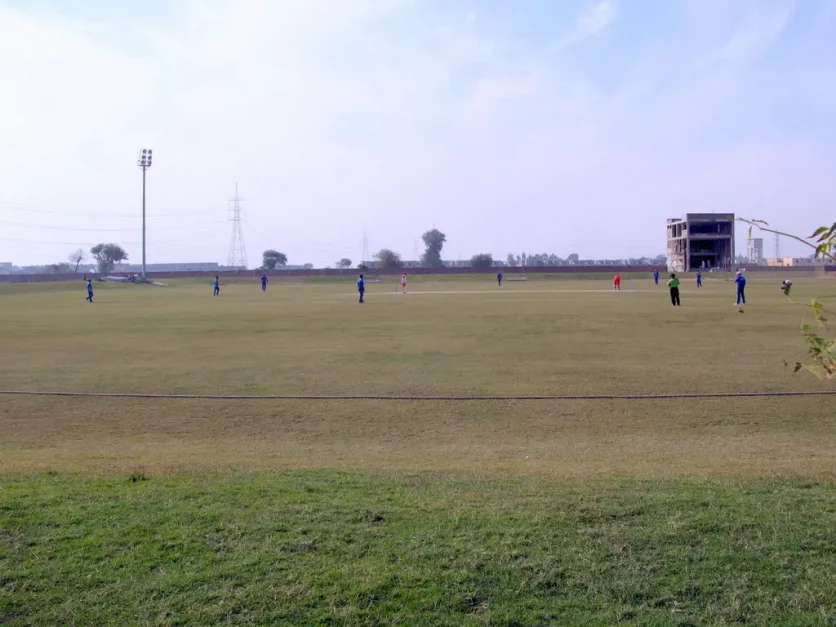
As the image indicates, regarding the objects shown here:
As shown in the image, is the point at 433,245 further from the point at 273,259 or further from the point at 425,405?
the point at 425,405

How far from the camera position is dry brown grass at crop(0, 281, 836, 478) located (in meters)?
10.1

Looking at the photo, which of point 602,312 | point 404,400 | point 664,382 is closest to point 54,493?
point 404,400

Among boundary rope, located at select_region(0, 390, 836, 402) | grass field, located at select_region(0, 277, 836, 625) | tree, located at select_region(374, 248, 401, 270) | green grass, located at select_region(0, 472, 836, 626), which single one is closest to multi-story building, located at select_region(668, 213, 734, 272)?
tree, located at select_region(374, 248, 401, 270)

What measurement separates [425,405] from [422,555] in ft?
29.0

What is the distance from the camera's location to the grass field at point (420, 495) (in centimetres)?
464

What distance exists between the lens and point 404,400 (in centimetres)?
1451

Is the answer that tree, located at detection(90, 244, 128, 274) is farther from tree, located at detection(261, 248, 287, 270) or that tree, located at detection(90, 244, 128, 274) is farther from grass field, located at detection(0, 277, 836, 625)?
grass field, located at detection(0, 277, 836, 625)

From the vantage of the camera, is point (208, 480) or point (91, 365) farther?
point (91, 365)

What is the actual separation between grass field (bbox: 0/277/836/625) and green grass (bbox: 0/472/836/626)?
21 millimetres

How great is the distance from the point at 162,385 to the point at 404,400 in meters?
5.47

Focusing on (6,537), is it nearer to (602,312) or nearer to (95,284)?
(602,312)

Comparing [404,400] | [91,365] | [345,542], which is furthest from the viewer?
[91,365]

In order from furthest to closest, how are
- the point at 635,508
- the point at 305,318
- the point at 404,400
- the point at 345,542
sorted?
1. the point at 305,318
2. the point at 404,400
3. the point at 635,508
4. the point at 345,542

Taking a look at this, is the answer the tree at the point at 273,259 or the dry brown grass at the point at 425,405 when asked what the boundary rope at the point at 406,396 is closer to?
the dry brown grass at the point at 425,405
